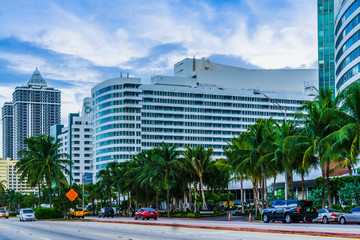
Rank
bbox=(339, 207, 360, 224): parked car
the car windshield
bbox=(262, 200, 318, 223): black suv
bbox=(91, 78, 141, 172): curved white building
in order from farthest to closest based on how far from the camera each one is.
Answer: bbox=(91, 78, 141, 172): curved white building
the car windshield
bbox=(262, 200, 318, 223): black suv
bbox=(339, 207, 360, 224): parked car

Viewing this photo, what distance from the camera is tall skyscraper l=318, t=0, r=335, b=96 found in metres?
128

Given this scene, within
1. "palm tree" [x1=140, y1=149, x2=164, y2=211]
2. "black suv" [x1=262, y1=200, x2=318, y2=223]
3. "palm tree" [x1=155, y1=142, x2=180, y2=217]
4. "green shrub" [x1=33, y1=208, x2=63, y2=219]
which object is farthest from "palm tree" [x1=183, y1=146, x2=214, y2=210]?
"black suv" [x1=262, y1=200, x2=318, y2=223]

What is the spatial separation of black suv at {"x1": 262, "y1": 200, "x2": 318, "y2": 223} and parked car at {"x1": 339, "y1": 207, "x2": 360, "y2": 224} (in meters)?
3.00

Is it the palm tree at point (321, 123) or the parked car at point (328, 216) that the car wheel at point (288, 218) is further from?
the palm tree at point (321, 123)

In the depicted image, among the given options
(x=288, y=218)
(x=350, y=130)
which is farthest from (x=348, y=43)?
(x=288, y=218)

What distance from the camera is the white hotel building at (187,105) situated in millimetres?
161875

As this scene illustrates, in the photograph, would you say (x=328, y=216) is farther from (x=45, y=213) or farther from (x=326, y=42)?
(x=326, y=42)

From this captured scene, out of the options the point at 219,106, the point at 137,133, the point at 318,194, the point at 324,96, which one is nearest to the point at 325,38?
the point at 219,106

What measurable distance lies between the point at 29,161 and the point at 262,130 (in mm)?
34025

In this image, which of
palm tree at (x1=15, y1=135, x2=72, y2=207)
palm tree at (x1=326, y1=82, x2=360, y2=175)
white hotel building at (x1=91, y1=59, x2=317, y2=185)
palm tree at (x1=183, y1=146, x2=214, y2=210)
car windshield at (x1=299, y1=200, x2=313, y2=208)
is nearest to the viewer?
palm tree at (x1=326, y1=82, x2=360, y2=175)

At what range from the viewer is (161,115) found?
165375 millimetres

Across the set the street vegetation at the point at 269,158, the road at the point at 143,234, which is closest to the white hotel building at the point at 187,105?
the street vegetation at the point at 269,158

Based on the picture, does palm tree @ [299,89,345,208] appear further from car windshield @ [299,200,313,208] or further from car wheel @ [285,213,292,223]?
car wheel @ [285,213,292,223]

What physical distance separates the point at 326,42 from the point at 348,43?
58.0 m
